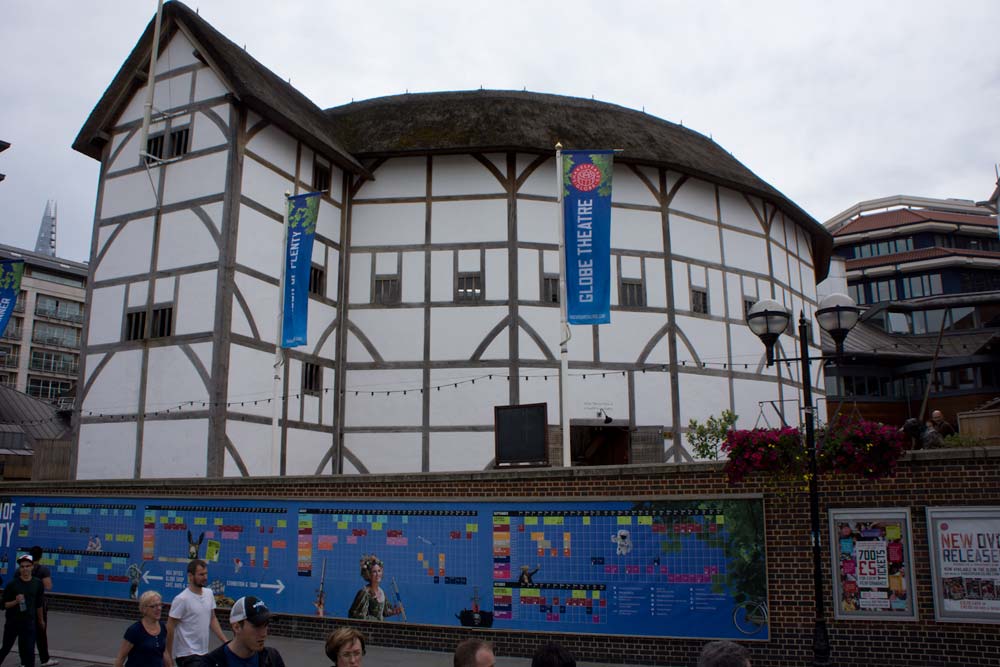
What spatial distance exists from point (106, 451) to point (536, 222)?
1242 cm

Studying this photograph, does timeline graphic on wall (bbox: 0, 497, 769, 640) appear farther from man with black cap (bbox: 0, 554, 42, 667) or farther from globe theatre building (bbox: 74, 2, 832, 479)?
man with black cap (bbox: 0, 554, 42, 667)

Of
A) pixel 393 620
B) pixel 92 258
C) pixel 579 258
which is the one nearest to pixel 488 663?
pixel 393 620

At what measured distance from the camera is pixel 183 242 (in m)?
19.8

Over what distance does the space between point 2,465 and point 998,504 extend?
41636 millimetres

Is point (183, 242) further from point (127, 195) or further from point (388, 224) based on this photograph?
point (388, 224)

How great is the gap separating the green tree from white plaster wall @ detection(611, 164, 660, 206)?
6.41m

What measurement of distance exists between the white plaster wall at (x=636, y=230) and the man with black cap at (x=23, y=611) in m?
16.7

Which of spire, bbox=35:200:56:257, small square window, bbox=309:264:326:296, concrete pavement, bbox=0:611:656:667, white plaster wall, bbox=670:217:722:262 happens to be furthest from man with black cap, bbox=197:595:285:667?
spire, bbox=35:200:56:257

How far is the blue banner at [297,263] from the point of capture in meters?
18.3

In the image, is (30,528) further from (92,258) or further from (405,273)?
(405,273)

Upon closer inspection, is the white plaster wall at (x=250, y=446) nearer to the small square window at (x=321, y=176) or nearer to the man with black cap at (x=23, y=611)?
the small square window at (x=321, y=176)

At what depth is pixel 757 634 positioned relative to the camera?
34.4 ft

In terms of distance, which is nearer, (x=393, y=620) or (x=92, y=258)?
(x=393, y=620)

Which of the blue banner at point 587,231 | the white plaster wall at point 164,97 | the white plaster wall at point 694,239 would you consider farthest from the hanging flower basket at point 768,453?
the white plaster wall at point 164,97
